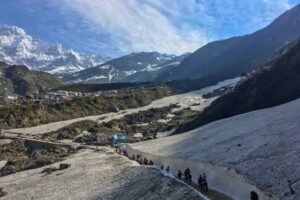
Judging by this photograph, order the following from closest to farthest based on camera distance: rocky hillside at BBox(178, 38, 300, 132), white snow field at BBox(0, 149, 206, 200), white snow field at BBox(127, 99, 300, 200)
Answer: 1. white snow field at BBox(127, 99, 300, 200)
2. white snow field at BBox(0, 149, 206, 200)
3. rocky hillside at BBox(178, 38, 300, 132)

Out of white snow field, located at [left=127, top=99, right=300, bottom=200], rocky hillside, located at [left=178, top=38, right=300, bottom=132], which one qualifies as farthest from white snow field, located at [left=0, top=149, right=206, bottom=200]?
rocky hillside, located at [left=178, top=38, right=300, bottom=132]

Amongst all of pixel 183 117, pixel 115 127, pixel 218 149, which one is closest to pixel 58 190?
pixel 218 149

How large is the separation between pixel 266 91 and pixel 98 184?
188ft

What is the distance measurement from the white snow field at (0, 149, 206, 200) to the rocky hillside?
35.4m

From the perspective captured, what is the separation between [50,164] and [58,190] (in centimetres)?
3134

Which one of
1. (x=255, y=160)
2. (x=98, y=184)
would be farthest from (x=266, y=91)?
(x=255, y=160)

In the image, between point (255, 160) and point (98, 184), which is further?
point (98, 184)

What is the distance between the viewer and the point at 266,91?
107 meters

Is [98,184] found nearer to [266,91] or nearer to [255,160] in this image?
[255,160]

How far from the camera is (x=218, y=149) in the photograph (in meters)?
62.3

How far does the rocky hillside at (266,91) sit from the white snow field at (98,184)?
3543 cm

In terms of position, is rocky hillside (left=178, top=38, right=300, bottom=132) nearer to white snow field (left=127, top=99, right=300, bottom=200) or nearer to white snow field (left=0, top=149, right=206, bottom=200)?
white snow field (left=127, top=99, right=300, bottom=200)

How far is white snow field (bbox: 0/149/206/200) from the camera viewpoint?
44375mm

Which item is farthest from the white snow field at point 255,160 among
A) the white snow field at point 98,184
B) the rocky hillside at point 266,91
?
the rocky hillside at point 266,91
